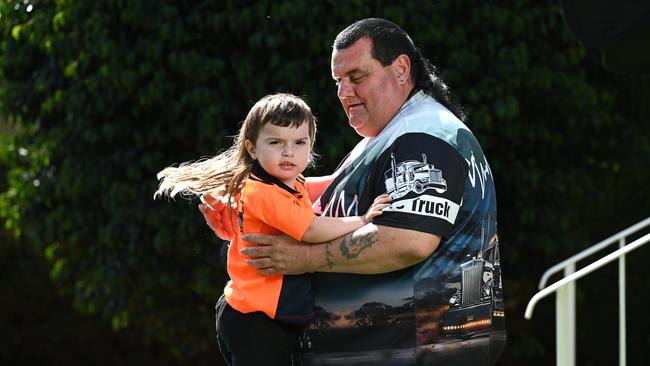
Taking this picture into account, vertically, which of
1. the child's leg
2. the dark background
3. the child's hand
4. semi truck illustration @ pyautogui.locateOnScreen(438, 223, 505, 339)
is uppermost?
the dark background

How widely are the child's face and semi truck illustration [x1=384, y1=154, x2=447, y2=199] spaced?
0.31 m

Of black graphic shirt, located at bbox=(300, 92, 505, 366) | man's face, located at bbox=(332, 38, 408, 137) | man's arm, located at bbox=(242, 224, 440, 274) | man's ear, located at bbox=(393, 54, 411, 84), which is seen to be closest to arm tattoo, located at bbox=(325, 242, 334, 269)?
man's arm, located at bbox=(242, 224, 440, 274)

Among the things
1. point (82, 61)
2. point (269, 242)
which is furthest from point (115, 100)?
point (269, 242)

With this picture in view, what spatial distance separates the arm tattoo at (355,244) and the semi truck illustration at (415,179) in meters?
0.14

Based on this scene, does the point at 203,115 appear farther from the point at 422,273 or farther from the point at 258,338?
the point at 422,273

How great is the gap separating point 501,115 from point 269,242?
8.86ft

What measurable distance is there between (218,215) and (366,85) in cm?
64

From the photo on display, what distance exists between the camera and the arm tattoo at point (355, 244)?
→ 2.88 metres

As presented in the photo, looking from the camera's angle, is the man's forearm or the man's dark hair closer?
the man's forearm

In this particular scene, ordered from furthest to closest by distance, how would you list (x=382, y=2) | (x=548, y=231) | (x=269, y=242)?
(x=548, y=231) < (x=382, y=2) < (x=269, y=242)

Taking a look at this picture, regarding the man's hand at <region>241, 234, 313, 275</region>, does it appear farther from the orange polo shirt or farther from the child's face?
the child's face

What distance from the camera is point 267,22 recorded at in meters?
5.38

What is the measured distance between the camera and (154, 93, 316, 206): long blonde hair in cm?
308

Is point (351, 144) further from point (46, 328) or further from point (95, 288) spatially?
point (46, 328)
